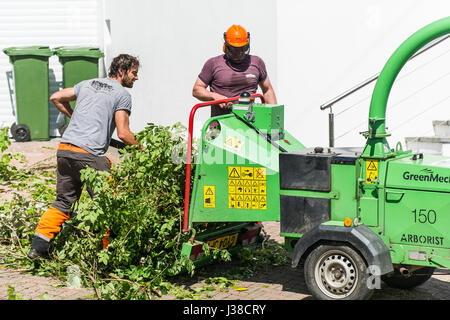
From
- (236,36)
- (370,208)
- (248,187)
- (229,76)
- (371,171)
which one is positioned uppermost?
(236,36)

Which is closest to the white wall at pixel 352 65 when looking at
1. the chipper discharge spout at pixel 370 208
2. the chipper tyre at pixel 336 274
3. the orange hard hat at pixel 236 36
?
the orange hard hat at pixel 236 36

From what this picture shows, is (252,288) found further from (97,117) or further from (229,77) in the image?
(229,77)

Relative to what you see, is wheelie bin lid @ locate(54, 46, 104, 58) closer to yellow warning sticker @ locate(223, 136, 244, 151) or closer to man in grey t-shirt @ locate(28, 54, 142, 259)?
man in grey t-shirt @ locate(28, 54, 142, 259)

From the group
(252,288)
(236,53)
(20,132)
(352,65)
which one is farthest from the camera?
(20,132)

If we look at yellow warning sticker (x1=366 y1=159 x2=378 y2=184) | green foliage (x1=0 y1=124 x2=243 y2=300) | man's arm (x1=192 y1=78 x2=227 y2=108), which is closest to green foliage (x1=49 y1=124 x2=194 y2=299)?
green foliage (x1=0 y1=124 x2=243 y2=300)

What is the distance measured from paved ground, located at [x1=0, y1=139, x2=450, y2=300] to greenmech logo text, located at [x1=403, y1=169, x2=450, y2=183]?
1062 mm

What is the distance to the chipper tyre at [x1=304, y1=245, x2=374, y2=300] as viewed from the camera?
16.8ft

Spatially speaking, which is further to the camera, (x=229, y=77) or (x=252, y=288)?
(x=229, y=77)

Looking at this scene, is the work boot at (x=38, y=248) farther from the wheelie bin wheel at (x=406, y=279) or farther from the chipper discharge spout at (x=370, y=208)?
the wheelie bin wheel at (x=406, y=279)

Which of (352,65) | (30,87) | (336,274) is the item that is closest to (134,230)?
(336,274)

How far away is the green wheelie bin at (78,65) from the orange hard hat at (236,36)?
20.2 ft

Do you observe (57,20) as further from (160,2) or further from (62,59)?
(160,2)

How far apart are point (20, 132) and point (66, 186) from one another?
6821mm

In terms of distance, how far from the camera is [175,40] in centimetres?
1159
